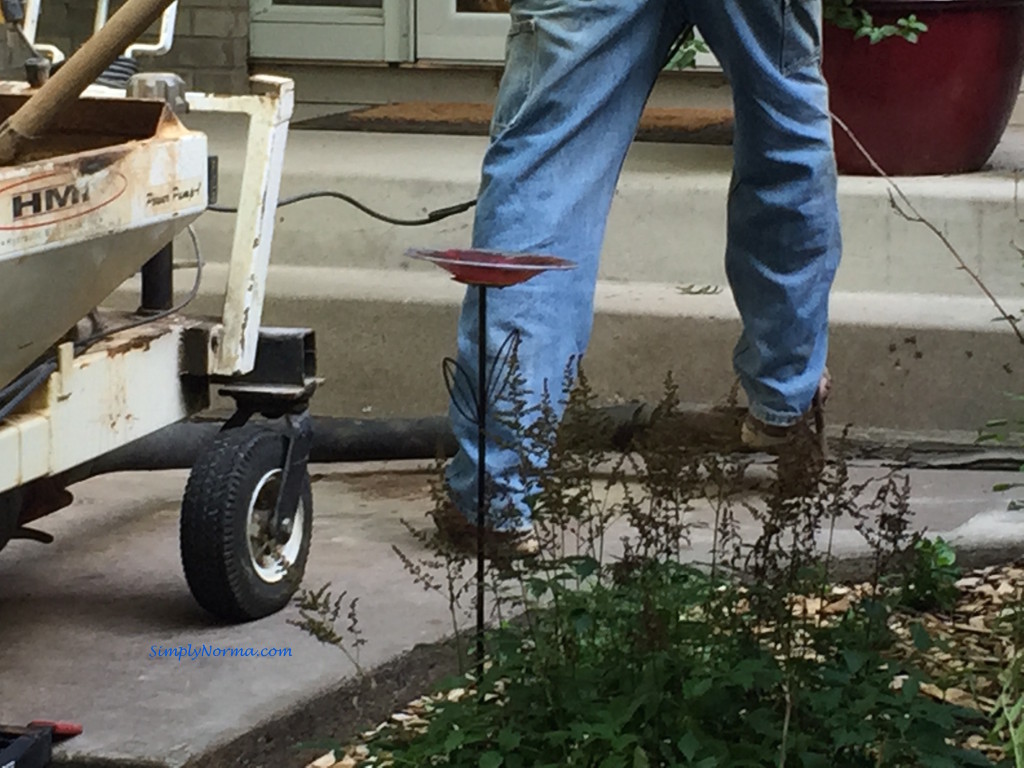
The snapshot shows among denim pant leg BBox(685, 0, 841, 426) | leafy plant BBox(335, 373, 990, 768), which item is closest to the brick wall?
denim pant leg BBox(685, 0, 841, 426)

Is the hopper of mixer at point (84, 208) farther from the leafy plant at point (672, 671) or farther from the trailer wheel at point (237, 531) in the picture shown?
the leafy plant at point (672, 671)

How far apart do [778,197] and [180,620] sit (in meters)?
1.14

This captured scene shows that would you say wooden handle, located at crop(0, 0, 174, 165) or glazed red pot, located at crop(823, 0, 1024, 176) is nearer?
wooden handle, located at crop(0, 0, 174, 165)

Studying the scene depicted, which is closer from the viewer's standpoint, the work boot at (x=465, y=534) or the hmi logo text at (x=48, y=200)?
the hmi logo text at (x=48, y=200)

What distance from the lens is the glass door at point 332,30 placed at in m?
5.87

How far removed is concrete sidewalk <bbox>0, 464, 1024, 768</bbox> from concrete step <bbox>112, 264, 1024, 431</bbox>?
0.92ft

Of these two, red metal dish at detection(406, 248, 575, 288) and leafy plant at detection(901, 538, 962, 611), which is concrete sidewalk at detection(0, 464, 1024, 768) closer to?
leafy plant at detection(901, 538, 962, 611)

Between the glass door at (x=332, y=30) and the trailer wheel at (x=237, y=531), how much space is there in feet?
11.5

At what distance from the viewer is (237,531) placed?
8.05 feet

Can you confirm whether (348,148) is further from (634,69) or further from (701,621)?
(701,621)

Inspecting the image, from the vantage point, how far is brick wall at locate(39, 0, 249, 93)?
19.6ft

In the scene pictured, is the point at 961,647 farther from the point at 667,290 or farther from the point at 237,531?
the point at 667,290

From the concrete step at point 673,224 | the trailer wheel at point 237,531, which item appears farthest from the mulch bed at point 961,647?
the concrete step at point 673,224

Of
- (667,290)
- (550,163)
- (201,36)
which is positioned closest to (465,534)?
(550,163)
